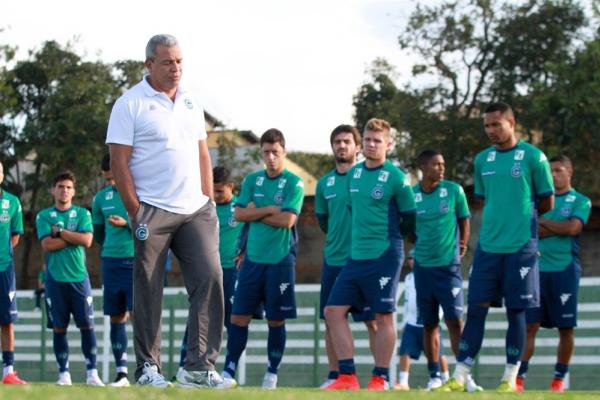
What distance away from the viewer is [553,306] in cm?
1370

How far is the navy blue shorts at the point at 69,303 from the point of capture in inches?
598

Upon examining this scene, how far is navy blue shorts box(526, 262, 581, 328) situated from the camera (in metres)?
13.6

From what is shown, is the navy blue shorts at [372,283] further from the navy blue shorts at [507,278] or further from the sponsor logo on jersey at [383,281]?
the navy blue shorts at [507,278]

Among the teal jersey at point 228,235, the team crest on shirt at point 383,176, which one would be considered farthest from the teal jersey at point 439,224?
the teal jersey at point 228,235

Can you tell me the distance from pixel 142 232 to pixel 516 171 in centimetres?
404

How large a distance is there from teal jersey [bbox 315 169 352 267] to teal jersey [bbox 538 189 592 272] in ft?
8.19

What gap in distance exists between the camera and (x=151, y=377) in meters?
8.60

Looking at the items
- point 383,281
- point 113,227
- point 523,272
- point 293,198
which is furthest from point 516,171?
point 113,227

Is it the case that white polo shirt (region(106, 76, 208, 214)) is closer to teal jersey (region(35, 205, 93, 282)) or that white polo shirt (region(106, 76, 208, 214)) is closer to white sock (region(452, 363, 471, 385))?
white sock (region(452, 363, 471, 385))

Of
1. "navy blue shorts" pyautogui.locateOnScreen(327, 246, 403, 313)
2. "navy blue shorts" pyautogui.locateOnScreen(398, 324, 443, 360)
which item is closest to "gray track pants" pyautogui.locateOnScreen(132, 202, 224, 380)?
"navy blue shorts" pyautogui.locateOnScreen(327, 246, 403, 313)

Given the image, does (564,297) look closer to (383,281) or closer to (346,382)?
(383,281)

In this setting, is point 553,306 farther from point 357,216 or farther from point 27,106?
point 27,106

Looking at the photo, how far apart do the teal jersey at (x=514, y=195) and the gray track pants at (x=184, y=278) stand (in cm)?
328

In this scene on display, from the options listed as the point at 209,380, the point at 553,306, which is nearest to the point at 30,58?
the point at 553,306
